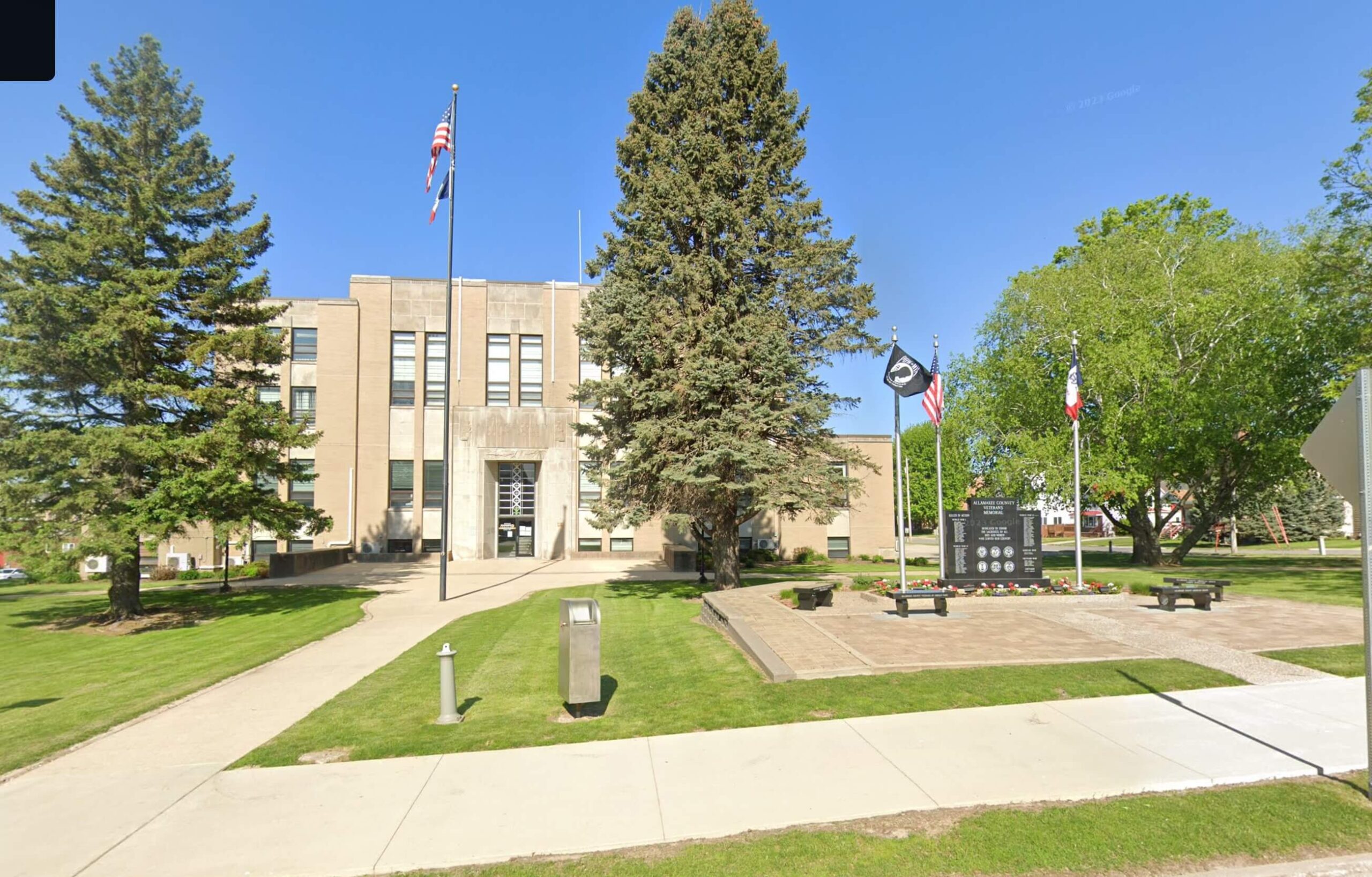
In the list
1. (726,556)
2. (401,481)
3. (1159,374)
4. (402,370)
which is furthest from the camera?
(402,370)

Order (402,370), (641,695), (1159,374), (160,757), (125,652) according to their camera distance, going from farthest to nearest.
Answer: (402,370)
(1159,374)
(125,652)
(641,695)
(160,757)

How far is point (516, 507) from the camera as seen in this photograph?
40625mm

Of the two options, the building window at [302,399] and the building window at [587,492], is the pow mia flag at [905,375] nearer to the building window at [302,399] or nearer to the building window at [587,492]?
the building window at [587,492]

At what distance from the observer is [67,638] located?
55.7 feet

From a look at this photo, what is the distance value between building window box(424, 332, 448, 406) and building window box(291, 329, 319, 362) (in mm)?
5749

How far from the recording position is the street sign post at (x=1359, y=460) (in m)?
5.66

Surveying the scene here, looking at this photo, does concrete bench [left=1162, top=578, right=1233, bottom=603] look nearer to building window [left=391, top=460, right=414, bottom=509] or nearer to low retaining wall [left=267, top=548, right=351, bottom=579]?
low retaining wall [left=267, top=548, right=351, bottom=579]

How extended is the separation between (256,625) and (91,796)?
1306cm

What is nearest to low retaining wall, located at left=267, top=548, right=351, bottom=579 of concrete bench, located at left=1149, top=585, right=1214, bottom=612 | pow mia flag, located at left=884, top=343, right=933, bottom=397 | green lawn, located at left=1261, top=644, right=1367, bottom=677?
pow mia flag, located at left=884, top=343, right=933, bottom=397

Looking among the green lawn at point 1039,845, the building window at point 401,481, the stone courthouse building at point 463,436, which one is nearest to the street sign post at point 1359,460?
the green lawn at point 1039,845

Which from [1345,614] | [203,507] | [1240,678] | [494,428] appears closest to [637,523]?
[203,507]

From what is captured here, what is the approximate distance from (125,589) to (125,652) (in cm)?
577

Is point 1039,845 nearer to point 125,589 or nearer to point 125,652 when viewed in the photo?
point 125,652

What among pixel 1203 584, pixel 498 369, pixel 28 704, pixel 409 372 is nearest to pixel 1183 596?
pixel 1203 584
